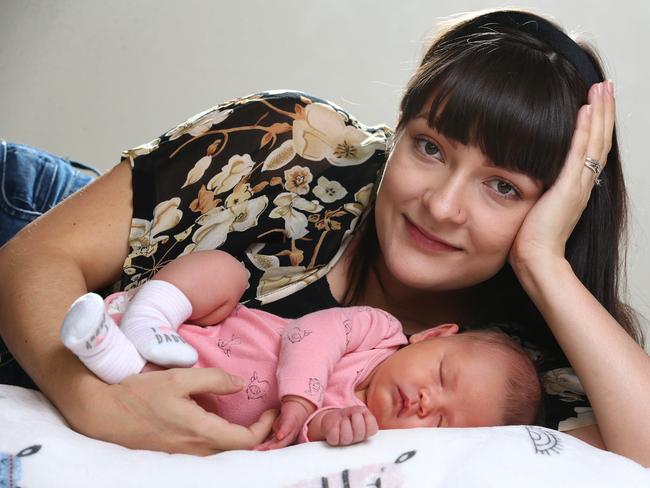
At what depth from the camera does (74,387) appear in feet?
4.16

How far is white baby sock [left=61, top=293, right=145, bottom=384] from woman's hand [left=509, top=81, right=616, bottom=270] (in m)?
0.69

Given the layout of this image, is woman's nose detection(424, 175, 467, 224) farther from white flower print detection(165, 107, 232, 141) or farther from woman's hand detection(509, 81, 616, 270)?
white flower print detection(165, 107, 232, 141)

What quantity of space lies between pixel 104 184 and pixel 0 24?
1.97 m

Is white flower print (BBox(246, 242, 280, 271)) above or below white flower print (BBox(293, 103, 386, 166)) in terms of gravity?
below

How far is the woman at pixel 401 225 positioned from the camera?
139 centimetres

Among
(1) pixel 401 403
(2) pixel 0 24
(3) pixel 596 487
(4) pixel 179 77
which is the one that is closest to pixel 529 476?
(3) pixel 596 487

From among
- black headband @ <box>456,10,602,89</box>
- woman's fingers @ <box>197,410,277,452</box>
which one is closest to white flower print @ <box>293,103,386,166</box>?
black headband @ <box>456,10,602,89</box>

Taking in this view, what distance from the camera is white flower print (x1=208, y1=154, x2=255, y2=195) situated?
5.55ft

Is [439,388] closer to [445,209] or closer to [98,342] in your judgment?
[445,209]

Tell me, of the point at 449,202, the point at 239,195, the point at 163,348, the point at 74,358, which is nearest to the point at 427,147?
the point at 449,202

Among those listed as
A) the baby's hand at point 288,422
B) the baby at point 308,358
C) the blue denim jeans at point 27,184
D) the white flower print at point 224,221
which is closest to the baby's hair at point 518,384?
the baby at point 308,358

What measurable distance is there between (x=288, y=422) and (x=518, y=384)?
17.0 inches

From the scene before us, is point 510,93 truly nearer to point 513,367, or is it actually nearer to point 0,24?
point 513,367

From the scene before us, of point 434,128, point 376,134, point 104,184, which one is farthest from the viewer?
point 376,134
